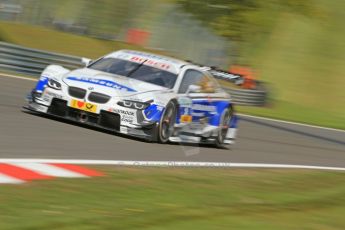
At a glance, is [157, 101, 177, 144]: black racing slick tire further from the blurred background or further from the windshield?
the blurred background

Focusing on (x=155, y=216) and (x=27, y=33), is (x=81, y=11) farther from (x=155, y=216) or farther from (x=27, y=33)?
(x=155, y=216)

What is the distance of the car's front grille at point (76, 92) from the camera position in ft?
34.7

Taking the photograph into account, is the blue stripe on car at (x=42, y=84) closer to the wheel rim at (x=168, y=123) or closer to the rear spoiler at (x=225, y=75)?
the wheel rim at (x=168, y=123)

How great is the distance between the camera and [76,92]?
1059 cm

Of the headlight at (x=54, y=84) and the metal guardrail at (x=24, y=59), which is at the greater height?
the headlight at (x=54, y=84)

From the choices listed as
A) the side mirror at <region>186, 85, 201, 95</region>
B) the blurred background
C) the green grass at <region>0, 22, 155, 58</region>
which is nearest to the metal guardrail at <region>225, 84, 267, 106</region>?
the blurred background

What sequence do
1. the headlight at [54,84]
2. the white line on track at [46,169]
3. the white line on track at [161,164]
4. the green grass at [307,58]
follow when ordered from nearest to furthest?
1. the white line on track at [46,169]
2. the white line on track at [161,164]
3. the headlight at [54,84]
4. the green grass at [307,58]

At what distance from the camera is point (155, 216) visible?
6340 millimetres

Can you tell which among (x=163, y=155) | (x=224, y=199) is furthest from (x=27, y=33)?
(x=224, y=199)

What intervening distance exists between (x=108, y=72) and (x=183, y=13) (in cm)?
2424

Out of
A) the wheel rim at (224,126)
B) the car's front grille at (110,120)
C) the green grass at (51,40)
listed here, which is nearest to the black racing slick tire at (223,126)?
the wheel rim at (224,126)

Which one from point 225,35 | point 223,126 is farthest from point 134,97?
point 225,35

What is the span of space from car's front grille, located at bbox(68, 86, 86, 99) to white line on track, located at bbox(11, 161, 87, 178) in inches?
109

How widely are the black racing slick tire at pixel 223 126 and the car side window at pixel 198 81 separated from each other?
1.88 ft
